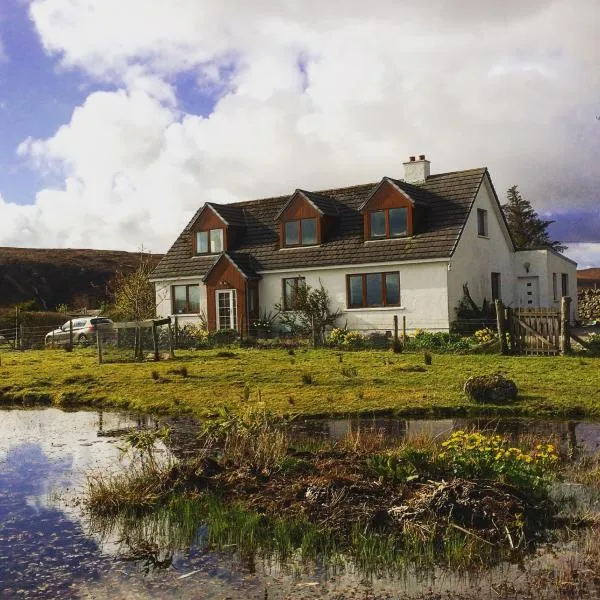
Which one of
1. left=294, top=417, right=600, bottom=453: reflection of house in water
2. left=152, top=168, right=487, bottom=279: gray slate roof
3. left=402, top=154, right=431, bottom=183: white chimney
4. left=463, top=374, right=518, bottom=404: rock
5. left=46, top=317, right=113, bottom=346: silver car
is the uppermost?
left=402, top=154, right=431, bottom=183: white chimney

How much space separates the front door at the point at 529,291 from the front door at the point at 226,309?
14.0m

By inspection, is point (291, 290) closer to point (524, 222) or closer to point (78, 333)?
point (78, 333)

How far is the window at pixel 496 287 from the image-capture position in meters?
36.1

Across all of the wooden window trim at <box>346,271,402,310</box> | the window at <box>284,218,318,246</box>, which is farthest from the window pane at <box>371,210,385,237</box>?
the window at <box>284,218,318,246</box>

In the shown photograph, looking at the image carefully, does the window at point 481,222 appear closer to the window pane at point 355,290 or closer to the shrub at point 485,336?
the window pane at point 355,290

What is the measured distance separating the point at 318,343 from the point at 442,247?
6.61 metres

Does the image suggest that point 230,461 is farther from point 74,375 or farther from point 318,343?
point 318,343

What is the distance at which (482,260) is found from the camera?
3503 centimetres

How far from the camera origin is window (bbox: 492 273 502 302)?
36062mm

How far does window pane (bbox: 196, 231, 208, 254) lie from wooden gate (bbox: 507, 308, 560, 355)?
19269 millimetres

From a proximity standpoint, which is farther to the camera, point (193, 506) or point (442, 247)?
point (442, 247)

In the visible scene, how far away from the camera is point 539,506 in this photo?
30.7 ft

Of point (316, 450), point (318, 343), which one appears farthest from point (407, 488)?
point (318, 343)

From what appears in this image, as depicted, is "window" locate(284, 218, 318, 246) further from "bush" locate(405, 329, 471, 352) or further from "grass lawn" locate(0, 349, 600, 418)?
"grass lawn" locate(0, 349, 600, 418)
